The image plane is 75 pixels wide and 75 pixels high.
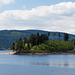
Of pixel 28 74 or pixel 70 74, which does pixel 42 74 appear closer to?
pixel 28 74

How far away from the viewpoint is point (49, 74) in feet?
258

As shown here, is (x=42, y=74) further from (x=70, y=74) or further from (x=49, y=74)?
(x=70, y=74)

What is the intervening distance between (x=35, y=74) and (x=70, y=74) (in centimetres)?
1262

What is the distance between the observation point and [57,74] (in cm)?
7825

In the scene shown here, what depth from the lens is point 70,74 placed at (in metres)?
78.1

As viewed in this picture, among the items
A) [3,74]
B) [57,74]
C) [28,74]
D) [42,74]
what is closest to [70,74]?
[57,74]

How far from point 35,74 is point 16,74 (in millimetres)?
6931

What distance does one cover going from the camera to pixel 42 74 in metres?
78.8

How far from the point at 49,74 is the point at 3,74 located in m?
16.9

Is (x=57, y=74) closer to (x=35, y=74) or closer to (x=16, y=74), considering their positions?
(x=35, y=74)

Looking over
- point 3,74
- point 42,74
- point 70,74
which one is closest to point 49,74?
point 42,74

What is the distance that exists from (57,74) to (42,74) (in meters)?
5.42

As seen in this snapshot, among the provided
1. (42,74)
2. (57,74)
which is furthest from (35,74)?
(57,74)

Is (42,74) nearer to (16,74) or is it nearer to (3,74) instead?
(16,74)
